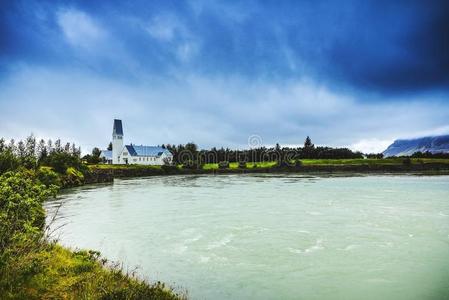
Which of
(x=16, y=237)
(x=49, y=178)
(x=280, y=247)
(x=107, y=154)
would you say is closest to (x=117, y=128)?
(x=107, y=154)

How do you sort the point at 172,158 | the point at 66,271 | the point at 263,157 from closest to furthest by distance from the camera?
the point at 66,271 < the point at 172,158 < the point at 263,157

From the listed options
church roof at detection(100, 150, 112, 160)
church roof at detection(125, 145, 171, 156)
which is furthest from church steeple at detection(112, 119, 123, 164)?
church roof at detection(100, 150, 112, 160)

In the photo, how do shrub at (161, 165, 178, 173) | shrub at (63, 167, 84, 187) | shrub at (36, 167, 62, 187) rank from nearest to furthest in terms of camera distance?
shrub at (36, 167, 62, 187) < shrub at (63, 167, 84, 187) < shrub at (161, 165, 178, 173)

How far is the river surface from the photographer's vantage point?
10.2 metres

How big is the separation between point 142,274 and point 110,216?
13.3m

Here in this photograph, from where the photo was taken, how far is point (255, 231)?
1794cm

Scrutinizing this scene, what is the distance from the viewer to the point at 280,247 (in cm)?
1463

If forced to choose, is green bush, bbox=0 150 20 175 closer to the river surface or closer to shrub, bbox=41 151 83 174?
the river surface

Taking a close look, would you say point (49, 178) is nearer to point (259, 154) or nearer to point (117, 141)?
point (117, 141)

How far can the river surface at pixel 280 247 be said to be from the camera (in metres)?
10.2

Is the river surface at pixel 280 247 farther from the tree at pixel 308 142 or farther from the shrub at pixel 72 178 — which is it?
the tree at pixel 308 142

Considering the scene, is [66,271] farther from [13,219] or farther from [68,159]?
[68,159]

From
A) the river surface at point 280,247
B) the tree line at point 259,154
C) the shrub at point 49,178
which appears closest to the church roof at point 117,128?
the tree line at point 259,154

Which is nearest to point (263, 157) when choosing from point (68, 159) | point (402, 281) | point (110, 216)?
point (68, 159)
